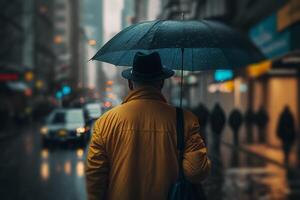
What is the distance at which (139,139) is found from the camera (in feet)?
13.9

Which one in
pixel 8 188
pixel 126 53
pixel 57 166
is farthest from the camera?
pixel 57 166

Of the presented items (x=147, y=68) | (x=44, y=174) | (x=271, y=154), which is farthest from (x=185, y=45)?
(x=271, y=154)

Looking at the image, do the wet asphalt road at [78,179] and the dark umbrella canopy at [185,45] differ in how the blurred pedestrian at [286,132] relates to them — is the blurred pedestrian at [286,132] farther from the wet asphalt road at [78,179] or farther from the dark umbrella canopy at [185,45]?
the dark umbrella canopy at [185,45]

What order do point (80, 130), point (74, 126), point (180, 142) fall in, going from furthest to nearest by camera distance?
point (74, 126) < point (80, 130) < point (180, 142)

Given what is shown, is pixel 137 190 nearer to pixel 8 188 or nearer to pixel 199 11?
pixel 8 188

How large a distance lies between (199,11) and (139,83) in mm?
52832

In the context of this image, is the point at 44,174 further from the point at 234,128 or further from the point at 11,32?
the point at 11,32

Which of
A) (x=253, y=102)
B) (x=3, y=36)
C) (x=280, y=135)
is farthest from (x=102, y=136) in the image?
(x=3, y=36)

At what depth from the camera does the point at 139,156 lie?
424cm

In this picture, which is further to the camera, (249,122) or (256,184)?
(249,122)

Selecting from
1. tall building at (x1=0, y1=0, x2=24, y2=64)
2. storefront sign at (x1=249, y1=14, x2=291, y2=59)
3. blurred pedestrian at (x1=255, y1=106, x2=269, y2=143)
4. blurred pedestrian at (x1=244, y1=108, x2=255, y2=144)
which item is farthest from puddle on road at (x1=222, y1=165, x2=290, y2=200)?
tall building at (x1=0, y1=0, x2=24, y2=64)

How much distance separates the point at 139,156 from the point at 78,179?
10405 mm

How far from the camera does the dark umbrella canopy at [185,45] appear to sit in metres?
5.20

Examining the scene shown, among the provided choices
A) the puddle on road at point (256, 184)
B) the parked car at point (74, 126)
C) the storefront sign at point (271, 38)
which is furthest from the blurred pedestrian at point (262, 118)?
the parked car at point (74, 126)
